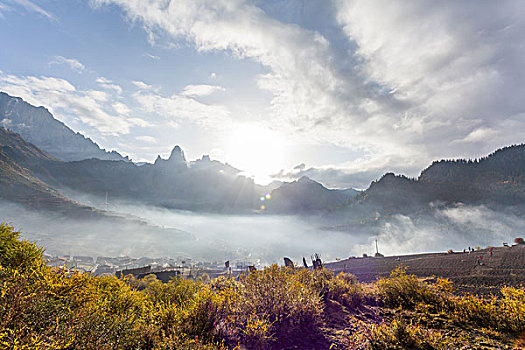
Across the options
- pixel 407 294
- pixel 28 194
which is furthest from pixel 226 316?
pixel 28 194

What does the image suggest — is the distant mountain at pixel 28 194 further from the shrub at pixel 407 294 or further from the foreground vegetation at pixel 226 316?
the shrub at pixel 407 294

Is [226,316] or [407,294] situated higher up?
[407,294]

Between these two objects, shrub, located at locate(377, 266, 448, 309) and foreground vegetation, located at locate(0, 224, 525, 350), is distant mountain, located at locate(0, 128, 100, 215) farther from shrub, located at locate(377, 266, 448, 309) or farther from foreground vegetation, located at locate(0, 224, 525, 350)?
shrub, located at locate(377, 266, 448, 309)

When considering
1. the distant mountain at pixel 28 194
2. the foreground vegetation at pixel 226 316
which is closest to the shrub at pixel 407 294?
the foreground vegetation at pixel 226 316

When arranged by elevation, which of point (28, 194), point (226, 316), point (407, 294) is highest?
point (28, 194)

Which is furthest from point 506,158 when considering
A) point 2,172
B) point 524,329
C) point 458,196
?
point 2,172

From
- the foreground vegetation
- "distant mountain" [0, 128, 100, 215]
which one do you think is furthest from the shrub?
"distant mountain" [0, 128, 100, 215]

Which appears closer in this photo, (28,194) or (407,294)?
(407,294)

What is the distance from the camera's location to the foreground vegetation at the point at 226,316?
432 cm

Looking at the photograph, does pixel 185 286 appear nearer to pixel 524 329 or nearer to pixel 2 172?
pixel 524 329

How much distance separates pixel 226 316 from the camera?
21.1 ft

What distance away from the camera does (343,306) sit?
873cm

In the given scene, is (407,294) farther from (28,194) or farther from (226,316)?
(28,194)

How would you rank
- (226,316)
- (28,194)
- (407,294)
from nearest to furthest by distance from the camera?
1. (226,316)
2. (407,294)
3. (28,194)
